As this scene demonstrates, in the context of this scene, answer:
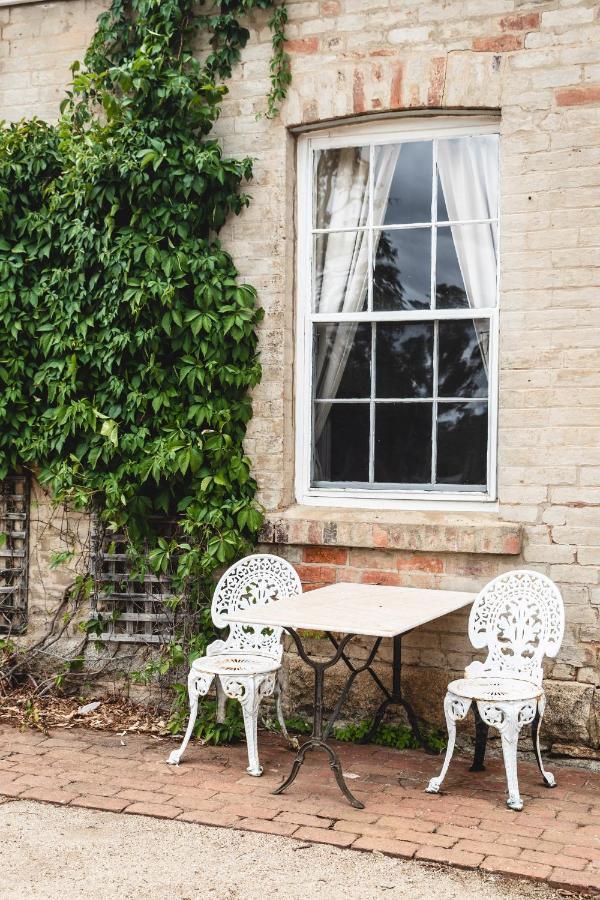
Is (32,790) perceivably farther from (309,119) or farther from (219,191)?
(309,119)

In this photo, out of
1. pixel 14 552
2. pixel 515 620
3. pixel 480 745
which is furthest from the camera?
pixel 14 552

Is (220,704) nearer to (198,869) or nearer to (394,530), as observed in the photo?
(394,530)

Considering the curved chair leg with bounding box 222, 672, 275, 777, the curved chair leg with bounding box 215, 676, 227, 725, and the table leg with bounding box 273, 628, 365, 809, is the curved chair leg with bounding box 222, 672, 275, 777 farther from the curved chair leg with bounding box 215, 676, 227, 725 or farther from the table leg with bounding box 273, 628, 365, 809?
the curved chair leg with bounding box 215, 676, 227, 725

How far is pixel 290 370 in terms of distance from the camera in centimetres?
608

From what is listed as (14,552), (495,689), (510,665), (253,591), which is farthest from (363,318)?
(14,552)

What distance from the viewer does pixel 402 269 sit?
592cm

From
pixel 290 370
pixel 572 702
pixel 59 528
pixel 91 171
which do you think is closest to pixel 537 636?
pixel 572 702

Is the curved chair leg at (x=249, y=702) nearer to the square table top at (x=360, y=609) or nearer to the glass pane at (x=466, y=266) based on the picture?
the square table top at (x=360, y=609)

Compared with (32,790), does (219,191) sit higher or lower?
higher

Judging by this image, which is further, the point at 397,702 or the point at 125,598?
the point at 125,598

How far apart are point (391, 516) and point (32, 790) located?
7.71ft

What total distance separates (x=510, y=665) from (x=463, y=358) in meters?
1.75

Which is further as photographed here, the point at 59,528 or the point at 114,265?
the point at 59,528

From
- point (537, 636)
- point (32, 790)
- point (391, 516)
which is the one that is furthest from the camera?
point (391, 516)
